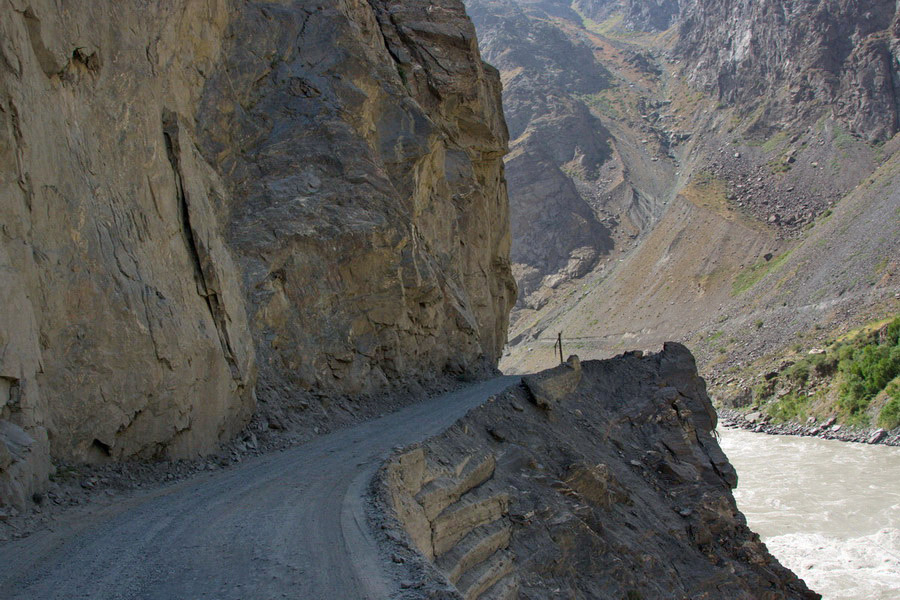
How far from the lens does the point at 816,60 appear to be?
95.0m

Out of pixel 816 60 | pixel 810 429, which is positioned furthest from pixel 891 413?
pixel 816 60

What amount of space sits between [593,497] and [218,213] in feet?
29.7

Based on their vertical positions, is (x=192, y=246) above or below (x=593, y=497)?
above

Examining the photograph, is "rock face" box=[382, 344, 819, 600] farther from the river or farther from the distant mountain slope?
the distant mountain slope

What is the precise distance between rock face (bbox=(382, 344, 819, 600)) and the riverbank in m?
23.3

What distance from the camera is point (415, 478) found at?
907 centimetres

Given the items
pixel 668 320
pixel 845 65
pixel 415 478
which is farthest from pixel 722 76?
pixel 415 478

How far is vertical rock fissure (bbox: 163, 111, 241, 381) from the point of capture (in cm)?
1171

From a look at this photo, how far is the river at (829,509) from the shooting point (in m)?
20.3

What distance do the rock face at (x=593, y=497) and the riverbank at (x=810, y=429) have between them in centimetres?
2334

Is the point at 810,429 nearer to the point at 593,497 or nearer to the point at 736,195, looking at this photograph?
the point at 593,497

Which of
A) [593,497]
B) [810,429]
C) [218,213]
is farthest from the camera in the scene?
[810,429]

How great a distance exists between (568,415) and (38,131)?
11.9 m

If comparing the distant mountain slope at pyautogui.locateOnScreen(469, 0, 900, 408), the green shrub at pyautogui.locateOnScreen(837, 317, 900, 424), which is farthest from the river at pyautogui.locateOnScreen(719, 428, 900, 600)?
the distant mountain slope at pyautogui.locateOnScreen(469, 0, 900, 408)
